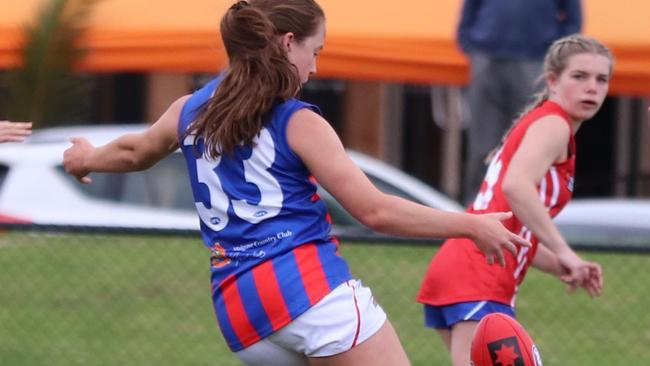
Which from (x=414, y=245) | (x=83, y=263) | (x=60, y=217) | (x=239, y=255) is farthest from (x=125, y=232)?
(x=239, y=255)

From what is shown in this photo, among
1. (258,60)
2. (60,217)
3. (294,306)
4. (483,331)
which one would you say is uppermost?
(258,60)

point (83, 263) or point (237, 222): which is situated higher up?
point (237, 222)

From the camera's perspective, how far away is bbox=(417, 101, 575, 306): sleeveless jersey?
5273mm

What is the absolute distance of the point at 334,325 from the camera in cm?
413

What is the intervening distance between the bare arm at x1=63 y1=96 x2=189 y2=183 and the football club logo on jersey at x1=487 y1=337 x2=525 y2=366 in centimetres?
110

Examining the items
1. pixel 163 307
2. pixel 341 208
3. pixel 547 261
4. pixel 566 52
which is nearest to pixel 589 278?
pixel 547 261

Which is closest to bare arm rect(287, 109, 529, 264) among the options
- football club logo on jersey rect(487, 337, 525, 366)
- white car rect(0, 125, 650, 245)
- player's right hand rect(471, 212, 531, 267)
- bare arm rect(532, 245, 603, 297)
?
player's right hand rect(471, 212, 531, 267)

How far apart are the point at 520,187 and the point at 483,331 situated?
25.2 inches

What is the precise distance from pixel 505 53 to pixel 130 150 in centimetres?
454

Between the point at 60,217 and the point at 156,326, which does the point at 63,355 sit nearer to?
the point at 156,326

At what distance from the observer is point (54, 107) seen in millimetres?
10727

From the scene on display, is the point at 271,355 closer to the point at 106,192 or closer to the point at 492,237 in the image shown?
A: the point at 492,237

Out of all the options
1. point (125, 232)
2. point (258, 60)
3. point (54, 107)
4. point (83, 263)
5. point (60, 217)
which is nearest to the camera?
point (258, 60)

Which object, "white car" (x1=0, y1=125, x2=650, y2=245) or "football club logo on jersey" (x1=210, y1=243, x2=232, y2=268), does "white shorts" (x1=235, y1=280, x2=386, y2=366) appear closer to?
"football club logo on jersey" (x1=210, y1=243, x2=232, y2=268)
